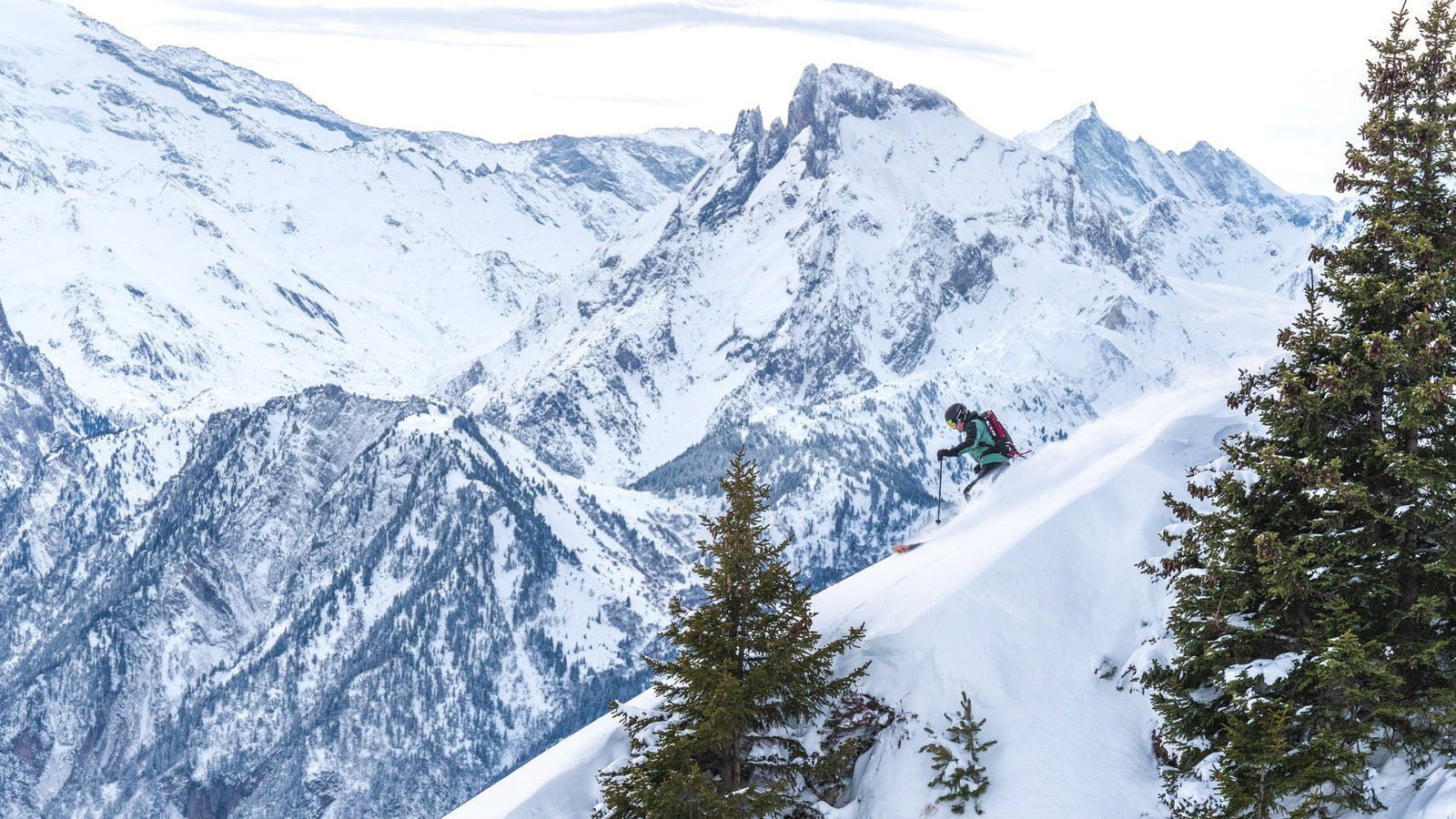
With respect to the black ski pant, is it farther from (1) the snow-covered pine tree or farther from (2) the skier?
(1) the snow-covered pine tree

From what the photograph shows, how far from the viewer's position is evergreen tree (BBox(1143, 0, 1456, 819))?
1691 centimetres

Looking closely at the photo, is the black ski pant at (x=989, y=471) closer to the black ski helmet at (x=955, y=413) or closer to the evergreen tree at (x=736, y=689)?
the black ski helmet at (x=955, y=413)

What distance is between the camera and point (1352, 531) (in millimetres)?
17812

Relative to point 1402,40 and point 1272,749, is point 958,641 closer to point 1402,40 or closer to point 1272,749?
point 1272,749

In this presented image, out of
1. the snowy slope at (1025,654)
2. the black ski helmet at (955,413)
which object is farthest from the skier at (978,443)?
the snowy slope at (1025,654)

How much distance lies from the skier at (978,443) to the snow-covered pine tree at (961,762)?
12.6 metres

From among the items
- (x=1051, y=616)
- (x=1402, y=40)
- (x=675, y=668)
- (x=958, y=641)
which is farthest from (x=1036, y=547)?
(x=1402, y=40)

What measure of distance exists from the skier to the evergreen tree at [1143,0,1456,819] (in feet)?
50.5

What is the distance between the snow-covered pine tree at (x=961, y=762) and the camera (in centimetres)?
2189

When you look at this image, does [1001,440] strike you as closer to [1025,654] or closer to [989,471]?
[989,471]

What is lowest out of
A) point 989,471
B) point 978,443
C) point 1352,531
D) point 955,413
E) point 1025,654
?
point 1025,654

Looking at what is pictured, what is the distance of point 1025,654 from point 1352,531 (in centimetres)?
846

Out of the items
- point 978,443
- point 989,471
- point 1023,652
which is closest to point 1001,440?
point 978,443

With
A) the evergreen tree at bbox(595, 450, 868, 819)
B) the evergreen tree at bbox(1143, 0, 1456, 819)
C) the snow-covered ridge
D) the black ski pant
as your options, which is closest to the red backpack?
the black ski pant
